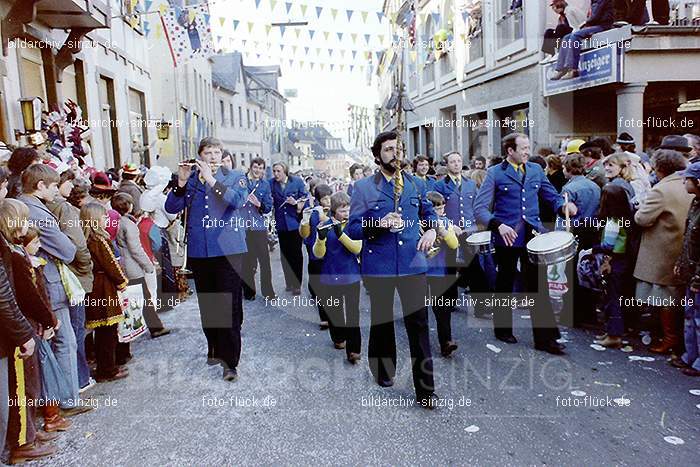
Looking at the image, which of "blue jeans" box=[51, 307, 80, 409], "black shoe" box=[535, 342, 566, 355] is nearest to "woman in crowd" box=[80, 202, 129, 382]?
"blue jeans" box=[51, 307, 80, 409]

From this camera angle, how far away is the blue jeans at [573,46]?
10648mm

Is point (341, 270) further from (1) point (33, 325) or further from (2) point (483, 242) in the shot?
(1) point (33, 325)

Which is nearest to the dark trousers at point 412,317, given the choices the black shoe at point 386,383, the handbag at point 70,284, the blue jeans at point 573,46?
the black shoe at point 386,383

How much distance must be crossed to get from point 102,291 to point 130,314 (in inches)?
15.7

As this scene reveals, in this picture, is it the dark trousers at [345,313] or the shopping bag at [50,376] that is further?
the dark trousers at [345,313]

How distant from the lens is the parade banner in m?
12.8

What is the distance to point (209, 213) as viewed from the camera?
201 inches

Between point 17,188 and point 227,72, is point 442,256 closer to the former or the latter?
point 17,188

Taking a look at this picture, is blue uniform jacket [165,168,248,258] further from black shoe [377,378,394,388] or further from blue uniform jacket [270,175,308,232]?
blue uniform jacket [270,175,308,232]

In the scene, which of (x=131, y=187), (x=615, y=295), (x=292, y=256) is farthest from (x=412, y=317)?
(x=131, y=187)

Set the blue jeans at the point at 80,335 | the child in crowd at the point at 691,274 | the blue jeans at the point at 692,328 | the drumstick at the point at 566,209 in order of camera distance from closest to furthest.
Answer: the blue jeans at the point at 80,335, the child in crowd at the point at 691,274, the blue jeans at the point at 692,328, the drumstick at the point at 566,209

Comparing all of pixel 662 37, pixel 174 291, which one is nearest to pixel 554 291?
pixel 174 291

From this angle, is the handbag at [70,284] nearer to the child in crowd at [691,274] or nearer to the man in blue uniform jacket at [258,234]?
the man in blue uniform jacket at [258,234]

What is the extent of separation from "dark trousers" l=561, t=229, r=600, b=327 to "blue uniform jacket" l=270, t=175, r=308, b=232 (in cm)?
365
